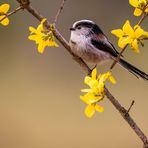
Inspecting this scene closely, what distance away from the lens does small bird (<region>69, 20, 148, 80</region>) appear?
3737 millimetres

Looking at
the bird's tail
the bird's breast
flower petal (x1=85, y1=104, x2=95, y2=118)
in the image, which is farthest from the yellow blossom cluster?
the bird's breast

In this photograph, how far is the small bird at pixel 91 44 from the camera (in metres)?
3.74

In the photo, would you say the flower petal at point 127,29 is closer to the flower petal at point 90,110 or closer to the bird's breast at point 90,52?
the flower petal at point 90,110

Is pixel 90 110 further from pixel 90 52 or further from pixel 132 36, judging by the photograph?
pixel 90 52

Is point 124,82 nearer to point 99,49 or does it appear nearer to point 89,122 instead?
point 89,122

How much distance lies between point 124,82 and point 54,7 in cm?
245

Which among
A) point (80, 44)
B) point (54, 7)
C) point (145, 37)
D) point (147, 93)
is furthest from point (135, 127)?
point (54, 7)

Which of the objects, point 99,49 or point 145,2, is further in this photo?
point 99,49

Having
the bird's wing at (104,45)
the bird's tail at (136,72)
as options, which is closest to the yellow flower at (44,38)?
the bird's tail at (136,72)

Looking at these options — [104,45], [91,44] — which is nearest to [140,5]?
[104,45]

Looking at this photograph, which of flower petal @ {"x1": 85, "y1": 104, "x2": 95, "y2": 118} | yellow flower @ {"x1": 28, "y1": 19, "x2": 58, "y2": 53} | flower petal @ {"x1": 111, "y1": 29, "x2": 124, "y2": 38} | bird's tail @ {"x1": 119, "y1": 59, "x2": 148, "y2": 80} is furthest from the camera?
bird's tail @ {"x1": 119, "y1": 59, "x2": 148, "y2": 80}

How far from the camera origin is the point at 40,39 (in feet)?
8.54

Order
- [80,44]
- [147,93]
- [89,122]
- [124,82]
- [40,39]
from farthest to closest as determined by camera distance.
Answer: [124,82] < [147,93] < [89,122] < [80,44] < [40,39]

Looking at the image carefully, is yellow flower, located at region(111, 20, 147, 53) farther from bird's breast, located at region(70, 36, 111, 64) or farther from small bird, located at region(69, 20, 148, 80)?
bird's breast, located at region(70, 36, 111, 64)
